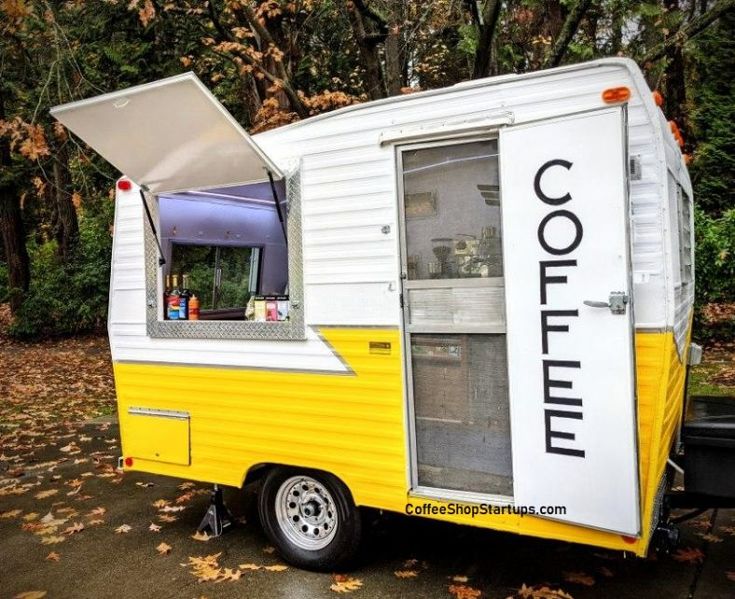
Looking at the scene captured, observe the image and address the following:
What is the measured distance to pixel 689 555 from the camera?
13.9ft

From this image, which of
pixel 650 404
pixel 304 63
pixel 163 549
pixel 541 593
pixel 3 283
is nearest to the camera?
pixel 650 404

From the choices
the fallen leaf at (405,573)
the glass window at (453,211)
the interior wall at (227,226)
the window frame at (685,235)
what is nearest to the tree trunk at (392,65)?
the interior wall at (227,226)

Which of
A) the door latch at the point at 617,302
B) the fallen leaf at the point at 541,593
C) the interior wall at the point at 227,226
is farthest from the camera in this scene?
the interior wall at the point at 227,226

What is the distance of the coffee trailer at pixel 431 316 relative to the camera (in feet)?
10.5

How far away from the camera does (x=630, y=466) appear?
10.3ft

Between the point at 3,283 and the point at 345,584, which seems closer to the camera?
the point at 345,584

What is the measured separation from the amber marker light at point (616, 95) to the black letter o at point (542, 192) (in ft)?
1.13

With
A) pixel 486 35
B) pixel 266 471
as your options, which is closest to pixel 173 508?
pixel 266 471

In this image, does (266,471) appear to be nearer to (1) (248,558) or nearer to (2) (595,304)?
(1) (248,558)

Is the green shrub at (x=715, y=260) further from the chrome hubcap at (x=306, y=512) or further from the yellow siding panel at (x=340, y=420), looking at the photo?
the chrome hubcap at (x=306, y=512)

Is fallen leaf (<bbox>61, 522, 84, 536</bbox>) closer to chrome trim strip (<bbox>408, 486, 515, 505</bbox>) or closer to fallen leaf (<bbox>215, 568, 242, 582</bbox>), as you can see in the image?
fallen leaf (<bbox>215, 568, 242, 582</bbox>)

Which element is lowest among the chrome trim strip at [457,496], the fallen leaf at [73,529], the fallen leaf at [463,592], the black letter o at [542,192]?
the fallen leaf at [463,592]

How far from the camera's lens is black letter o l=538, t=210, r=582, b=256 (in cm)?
323

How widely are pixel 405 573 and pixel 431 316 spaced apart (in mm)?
1676
